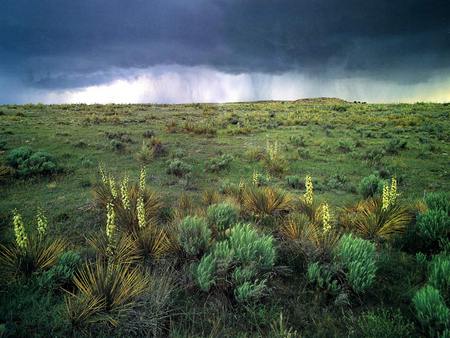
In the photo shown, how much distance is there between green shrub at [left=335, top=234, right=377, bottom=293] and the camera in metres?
5.07

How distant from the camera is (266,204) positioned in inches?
313

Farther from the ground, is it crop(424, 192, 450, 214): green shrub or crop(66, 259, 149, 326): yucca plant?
crop(424, 192, 450, 214): green shrub

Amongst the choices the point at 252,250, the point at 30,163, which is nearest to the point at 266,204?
the point at 252,250

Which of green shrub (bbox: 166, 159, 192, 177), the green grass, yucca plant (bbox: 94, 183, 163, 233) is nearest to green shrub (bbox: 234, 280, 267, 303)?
the green grass

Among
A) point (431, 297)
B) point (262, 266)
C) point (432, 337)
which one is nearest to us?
point (432, 337)

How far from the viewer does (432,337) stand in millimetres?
3857

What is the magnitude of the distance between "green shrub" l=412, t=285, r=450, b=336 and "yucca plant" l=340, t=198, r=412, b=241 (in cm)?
274

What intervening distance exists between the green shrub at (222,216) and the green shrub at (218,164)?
5913 mm

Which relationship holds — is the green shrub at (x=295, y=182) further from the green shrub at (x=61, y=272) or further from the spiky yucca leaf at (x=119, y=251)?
the green shrub at (x=61, y=272)

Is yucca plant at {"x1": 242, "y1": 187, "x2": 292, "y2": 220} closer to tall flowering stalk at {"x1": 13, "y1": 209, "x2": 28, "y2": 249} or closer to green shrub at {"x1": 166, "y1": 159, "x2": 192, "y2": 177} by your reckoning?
tall flowering stalk at {"x1": 13, "y1": 209, "x2": 28, "y2": 249}

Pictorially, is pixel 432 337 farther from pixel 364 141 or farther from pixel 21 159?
pixel 364 141

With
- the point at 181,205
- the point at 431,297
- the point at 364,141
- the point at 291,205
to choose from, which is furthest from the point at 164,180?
the point at 364,141

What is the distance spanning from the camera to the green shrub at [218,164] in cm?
1320

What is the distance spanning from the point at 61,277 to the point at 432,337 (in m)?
4.91
